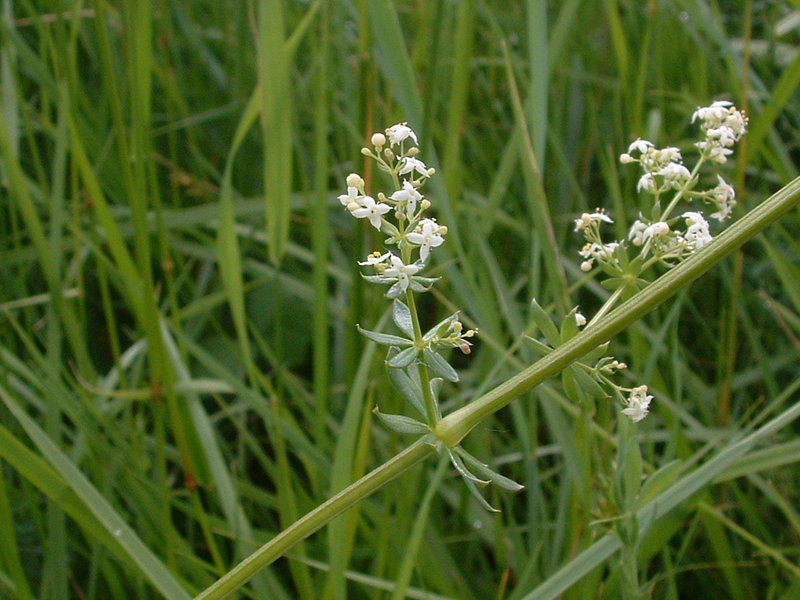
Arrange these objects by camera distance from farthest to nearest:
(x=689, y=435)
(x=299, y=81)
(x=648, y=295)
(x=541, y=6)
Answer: (x=299, y=81), (x=689, y=435), (x=541, y=6), (x=648, y=295)

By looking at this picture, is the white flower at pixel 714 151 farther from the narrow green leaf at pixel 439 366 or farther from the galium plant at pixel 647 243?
the narrow green leaf at pixel 439 366

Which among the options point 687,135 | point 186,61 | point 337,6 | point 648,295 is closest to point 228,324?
point 337,6

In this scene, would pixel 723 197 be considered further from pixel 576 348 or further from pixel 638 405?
pixel 576 348

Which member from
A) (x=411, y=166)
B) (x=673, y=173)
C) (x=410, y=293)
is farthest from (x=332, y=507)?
(x=673, y=173)

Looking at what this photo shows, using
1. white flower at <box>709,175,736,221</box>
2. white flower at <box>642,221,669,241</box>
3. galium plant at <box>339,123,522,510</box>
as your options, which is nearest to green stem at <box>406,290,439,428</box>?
galium plant at <box>339,123,522,510</box>

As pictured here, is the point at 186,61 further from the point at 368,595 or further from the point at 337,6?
the point at 368,595
